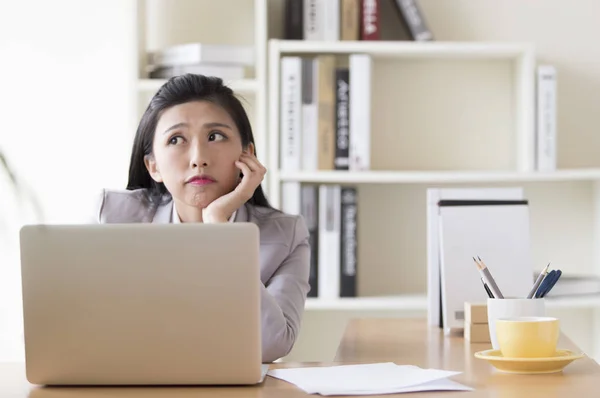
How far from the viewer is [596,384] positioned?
119cm

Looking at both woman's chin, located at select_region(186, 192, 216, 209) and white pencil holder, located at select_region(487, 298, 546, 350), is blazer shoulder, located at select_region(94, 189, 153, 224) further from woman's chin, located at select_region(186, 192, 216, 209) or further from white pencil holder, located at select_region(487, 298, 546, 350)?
white pencil holder, located at select_region(487, 298, 546, 350)

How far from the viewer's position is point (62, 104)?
286 cm

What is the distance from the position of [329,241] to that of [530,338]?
4.35 feet

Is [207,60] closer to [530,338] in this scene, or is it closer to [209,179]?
[209,179]

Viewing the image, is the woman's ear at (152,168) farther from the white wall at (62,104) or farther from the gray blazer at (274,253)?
the white wall at (62,104)

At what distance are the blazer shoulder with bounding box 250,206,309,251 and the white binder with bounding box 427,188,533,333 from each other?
0.94 ft

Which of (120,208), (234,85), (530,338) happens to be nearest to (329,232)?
(234,85)

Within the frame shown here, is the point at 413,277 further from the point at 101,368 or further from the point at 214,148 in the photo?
the point at 101,368

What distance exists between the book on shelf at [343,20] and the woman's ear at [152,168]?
35.0 inches

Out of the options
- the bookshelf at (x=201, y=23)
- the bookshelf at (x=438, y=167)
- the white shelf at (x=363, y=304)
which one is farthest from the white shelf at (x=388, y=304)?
the bookshelf at (x=201, y=23)

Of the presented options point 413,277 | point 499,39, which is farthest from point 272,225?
point 499,39

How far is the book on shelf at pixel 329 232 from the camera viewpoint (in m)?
2.60

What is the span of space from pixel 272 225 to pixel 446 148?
113 centimetres

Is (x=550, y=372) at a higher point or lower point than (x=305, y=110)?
lower
